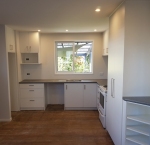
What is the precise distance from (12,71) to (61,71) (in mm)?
1659

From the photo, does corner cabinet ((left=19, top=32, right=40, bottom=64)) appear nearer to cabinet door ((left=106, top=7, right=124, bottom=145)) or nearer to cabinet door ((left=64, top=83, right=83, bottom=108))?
cabinet door ((left=64, top=83, right=83, bottom=108))

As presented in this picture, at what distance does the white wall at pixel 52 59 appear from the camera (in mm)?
5020

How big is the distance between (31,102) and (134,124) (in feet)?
11.0

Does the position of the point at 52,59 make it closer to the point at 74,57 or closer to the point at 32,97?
the point at 74,57

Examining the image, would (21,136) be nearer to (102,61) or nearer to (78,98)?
(78,98)

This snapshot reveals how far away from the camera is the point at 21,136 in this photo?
3141 millimetres

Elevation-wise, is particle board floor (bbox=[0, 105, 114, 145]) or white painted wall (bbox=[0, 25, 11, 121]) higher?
white painted wall (bbox=[0, 25, 11, 121])

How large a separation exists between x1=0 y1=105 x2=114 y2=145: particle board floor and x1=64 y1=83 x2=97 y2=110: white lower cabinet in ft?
0.74

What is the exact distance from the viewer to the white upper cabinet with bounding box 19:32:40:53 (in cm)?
464

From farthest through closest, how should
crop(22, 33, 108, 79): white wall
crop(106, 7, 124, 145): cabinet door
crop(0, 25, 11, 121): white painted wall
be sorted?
crop(22, 33, 108, 79): white wall < crop(0, 25, 11, 121): white painted wall < crop(106, 7, 124, 145): cabinet door

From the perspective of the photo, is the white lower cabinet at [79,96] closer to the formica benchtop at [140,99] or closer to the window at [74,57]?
the window at [74,57]

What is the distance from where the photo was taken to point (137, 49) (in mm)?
2236

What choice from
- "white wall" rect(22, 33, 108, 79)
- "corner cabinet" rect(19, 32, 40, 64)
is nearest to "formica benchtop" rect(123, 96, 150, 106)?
"white wall" rect(22, 33, 108, 79)

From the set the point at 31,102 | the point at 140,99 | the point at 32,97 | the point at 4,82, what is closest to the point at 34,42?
the point at 4,82
